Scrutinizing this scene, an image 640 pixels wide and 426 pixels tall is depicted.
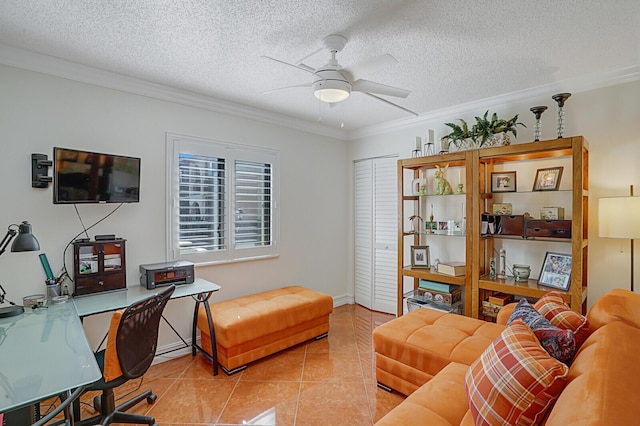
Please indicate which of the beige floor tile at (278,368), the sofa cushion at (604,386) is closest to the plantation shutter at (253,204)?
the beige floor tile at (278,368)

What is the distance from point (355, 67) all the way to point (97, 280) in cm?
255

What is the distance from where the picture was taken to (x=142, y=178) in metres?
2.96

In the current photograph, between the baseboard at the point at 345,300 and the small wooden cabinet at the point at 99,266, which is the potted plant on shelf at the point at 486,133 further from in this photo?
the small wooden cabinet at the point at 99,266

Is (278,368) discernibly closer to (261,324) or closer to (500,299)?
(261,324)

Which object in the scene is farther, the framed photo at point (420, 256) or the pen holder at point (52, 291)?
the framed photo at point (420, 256)

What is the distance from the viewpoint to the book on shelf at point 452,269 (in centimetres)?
325

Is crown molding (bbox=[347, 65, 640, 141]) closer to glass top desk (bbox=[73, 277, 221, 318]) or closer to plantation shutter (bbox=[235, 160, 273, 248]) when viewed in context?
plantation shutter (bbox=[235, 160, 273, 248])

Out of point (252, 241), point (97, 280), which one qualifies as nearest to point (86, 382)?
point (97, 280)

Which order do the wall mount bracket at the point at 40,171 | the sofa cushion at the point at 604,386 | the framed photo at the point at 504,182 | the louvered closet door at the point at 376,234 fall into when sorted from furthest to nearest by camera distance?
the louvered closet door at the point at 376,234
the framed photo at the point at 504,182
the wall mount bracket at the point at 40,171
the sofa cushion at the point at 604,386

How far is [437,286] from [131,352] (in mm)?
2832

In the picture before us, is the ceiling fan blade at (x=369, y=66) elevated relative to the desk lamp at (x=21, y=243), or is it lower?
elevated

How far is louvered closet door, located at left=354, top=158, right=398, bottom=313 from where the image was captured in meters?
4.35

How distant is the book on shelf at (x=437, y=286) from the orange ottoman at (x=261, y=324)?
1.06 meters

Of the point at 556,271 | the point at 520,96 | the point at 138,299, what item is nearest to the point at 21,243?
the point at 138,299
